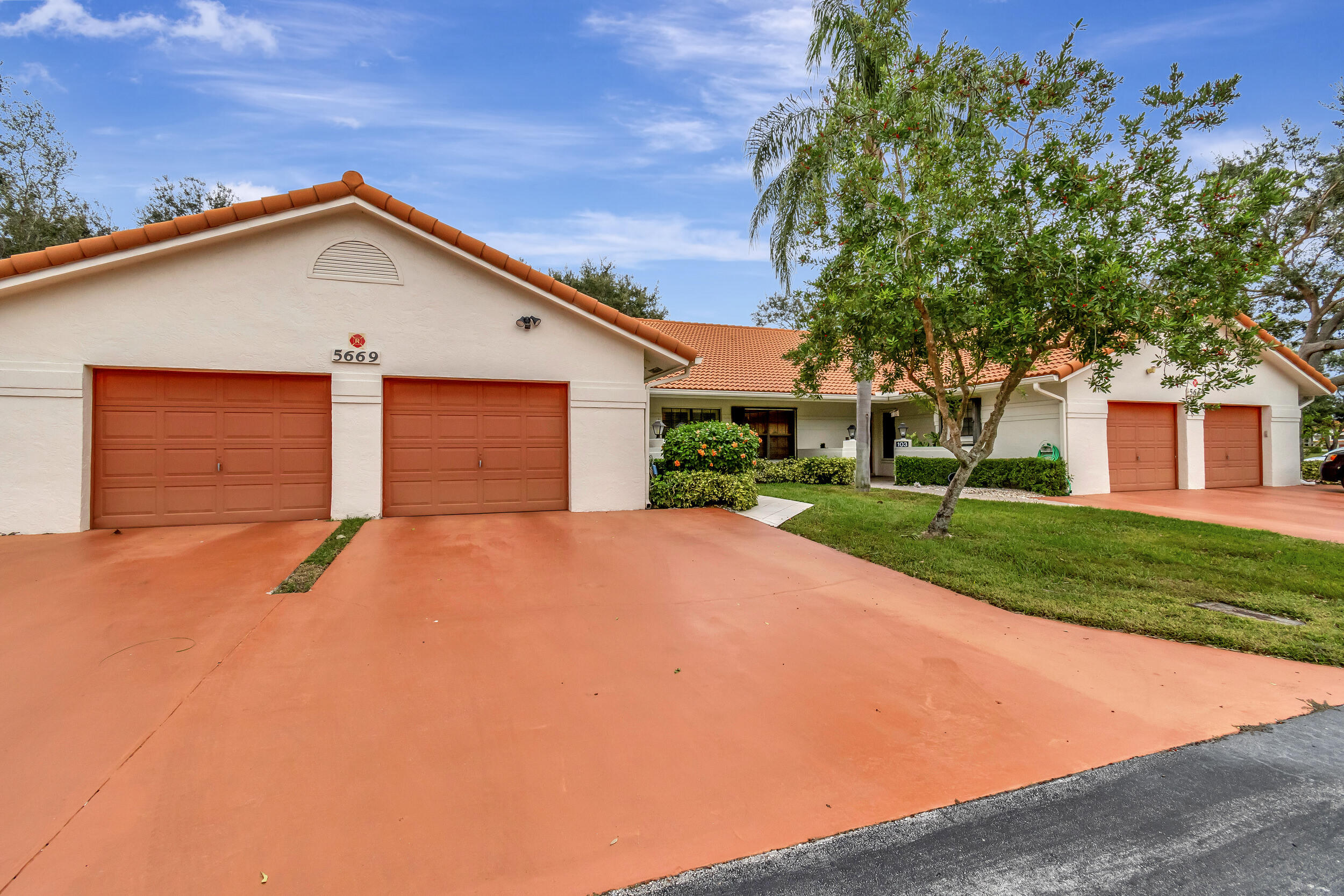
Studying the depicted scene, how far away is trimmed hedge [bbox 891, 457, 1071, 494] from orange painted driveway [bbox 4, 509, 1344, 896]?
408 inches

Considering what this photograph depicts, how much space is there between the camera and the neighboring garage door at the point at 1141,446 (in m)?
14.7

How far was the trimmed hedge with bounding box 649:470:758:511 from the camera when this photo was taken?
10719 mm

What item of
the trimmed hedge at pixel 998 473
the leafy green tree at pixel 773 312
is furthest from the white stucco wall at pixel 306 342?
the leafy green tree at pixel 773 312

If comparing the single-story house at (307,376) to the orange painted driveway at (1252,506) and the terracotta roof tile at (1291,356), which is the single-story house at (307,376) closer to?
the orange painted driveway at (1252,506)

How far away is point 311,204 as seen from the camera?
8641mm

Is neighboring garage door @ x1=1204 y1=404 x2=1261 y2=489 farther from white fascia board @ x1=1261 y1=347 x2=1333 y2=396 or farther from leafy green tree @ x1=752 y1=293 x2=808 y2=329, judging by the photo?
leafy green tree @ x1=752 y1=293 x2=808 y2=329

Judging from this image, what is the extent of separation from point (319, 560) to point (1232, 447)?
21672 millimetres

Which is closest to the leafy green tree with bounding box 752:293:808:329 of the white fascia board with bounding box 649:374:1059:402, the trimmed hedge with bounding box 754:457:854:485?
the white fascia board with bounding box 649:374:1059:402

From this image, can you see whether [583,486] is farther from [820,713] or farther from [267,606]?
[820,713]

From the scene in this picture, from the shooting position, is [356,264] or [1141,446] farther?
[1141,446]

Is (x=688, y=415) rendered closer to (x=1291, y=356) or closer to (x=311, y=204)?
(x=311, y=204)

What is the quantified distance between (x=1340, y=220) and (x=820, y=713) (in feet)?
106

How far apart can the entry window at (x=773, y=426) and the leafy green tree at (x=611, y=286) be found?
465 inches

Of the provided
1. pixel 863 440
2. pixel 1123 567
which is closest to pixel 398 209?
pixel 1123 567
